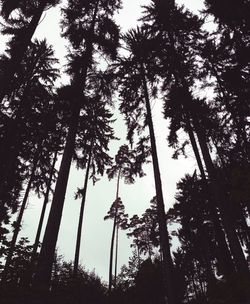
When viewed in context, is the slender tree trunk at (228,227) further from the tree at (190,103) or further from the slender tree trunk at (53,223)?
the slender tree trunk at (53,223)

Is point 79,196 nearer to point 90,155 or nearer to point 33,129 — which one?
point 90,155

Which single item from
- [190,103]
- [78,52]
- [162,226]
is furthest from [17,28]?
[162,226]

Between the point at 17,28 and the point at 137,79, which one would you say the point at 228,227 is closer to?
the point at 137,79

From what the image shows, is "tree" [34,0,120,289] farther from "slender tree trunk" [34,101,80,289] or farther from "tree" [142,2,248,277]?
"tree" [142,2,248,277]

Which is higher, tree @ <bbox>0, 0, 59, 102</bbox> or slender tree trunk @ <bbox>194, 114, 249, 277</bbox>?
tree @ <bbox>0, 0, 59, 102</bbox>

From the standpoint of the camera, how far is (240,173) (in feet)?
14.1

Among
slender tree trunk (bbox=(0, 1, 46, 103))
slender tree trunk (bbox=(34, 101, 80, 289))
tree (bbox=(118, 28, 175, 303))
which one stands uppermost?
tree (bbox=(118, 28, 175, 303))

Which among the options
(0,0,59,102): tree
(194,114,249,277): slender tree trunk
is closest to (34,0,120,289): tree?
(0,0,59,102): tree

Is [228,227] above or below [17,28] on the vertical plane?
below

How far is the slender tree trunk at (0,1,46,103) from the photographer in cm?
735

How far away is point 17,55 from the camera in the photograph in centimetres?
791

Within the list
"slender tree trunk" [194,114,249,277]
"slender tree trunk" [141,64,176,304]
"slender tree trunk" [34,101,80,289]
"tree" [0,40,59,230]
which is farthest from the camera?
"tree" [0,40,59,230]

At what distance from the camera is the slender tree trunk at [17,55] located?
24.1 ft

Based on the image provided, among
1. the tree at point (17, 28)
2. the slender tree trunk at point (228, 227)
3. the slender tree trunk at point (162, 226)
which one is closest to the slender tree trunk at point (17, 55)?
the tree at point (17, 28)
